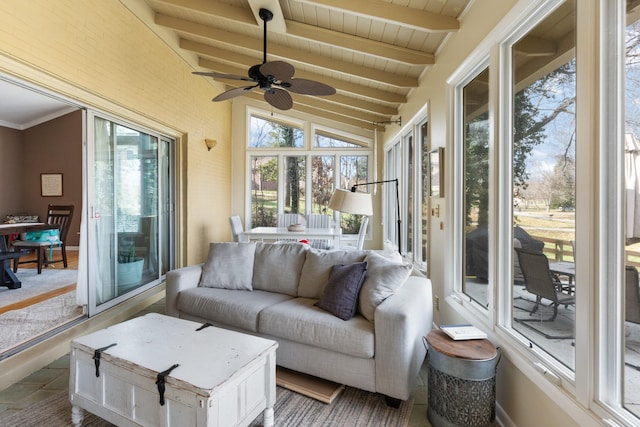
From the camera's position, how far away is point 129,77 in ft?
11.5

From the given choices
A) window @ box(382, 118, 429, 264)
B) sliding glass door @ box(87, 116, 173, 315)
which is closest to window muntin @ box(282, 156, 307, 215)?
window @ box(382, 118, 429, 264)

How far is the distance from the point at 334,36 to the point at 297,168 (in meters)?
3.74

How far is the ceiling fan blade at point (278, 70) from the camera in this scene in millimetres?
2609

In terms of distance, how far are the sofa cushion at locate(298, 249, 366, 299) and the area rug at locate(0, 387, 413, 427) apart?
0.81 meters

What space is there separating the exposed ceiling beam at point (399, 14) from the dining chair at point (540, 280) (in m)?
1.82

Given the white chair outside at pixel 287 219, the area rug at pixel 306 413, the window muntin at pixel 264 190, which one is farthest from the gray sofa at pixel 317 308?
the window muntin at pixel 264 190

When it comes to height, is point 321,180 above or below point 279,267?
above

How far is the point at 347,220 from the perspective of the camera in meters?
6.88

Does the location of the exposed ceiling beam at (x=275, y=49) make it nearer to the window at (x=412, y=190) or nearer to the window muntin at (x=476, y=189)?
the window at (x=412, y=190)

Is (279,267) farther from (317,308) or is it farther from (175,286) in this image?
(175,286)

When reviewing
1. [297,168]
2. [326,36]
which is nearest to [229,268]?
[326,36]

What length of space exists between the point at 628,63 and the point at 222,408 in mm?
2140

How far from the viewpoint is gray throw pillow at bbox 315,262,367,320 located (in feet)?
7.39

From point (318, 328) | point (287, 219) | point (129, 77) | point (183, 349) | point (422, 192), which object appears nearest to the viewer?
point (183, 349)
